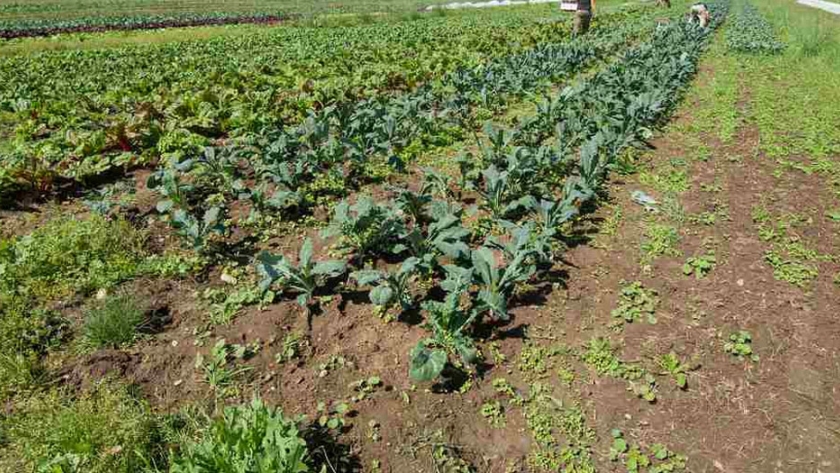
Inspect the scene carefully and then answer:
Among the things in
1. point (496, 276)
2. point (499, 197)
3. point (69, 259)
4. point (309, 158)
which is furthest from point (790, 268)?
point (69, 259)

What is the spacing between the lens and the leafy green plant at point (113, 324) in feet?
10.6

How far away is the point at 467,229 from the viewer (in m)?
3.86

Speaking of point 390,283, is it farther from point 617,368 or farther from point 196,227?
point 196,227

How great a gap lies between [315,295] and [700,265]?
3345 mm

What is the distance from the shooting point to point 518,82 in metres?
9.45

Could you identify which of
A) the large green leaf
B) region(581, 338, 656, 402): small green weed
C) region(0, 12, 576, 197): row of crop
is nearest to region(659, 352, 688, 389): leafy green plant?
region(581, 338, 656, 402): small green weed

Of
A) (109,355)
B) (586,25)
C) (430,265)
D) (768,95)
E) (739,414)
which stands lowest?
(739,414)

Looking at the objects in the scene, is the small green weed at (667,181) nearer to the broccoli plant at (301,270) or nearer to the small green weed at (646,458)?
the small green weed at (646,458)

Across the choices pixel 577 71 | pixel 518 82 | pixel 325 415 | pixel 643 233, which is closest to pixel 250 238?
pixel 325 415

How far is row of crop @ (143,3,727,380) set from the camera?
3.27 m

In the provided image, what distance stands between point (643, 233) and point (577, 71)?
9.02 meters

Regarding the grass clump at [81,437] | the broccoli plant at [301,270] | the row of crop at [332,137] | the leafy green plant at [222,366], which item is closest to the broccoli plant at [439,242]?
the broccoli plant at [301,270]

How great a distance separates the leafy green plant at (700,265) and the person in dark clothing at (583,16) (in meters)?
17.7

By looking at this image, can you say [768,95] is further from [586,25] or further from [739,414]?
[586,25]
